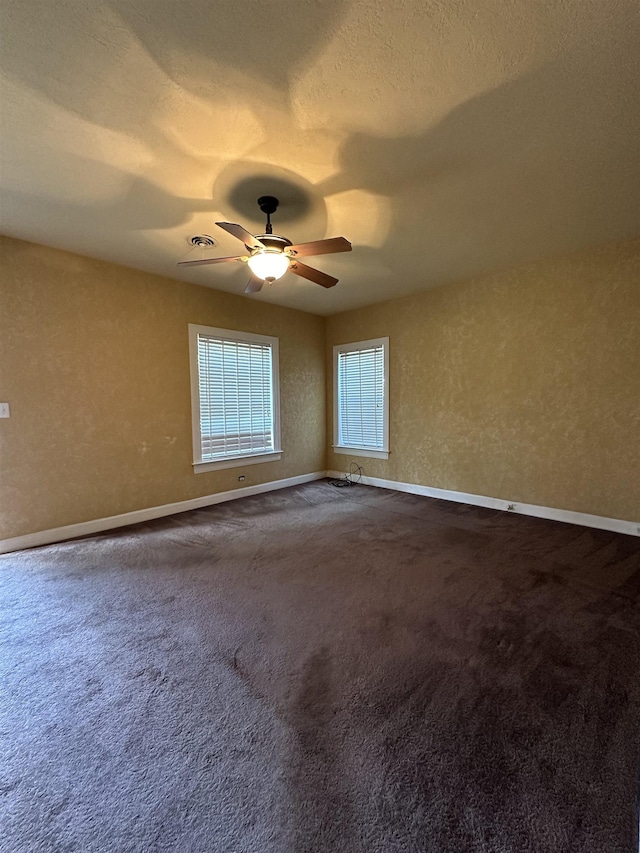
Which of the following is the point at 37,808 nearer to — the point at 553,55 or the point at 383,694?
the point at 383,694

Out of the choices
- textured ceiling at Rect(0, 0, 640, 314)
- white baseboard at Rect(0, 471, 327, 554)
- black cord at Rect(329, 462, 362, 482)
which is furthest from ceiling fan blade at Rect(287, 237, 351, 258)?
black cord at Rect(329, 462, 362, 482)

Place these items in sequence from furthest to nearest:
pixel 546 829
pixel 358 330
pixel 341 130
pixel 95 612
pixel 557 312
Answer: pixel 358 330 < pixel 557 312 < pixel 95 612 < pixel 341 130 < pixel 546 829

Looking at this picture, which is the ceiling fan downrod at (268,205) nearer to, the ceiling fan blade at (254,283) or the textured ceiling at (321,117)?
the textured ceiling at (321,117)

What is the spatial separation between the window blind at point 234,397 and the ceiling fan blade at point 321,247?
2418mm

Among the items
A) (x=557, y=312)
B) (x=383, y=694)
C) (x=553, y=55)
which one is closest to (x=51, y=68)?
(x=553, y=55)

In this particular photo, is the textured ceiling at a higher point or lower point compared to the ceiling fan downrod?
higher

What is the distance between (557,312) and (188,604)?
4253 millimetres

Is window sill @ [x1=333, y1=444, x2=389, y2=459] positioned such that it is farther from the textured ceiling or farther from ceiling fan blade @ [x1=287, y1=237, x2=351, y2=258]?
ceiling fan blade @ [x1=287, y1=237, x2=351, y2=258]

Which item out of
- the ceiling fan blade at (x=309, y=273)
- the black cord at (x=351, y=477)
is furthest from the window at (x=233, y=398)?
the ceiling fan blade at (x=309, y=273)

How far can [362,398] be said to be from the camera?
18.1ft

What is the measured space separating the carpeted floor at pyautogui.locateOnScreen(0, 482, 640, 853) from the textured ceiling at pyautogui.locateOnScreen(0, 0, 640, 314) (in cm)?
273

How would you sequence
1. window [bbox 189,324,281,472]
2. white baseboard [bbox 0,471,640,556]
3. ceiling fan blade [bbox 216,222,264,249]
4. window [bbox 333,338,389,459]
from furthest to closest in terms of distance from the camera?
window [bbox 333,338,389,459], window [bbox 189,324,281,472], white baseboard [bbox 0,471,640,556], ceiling fan blade [bbox 216,222,264,249]

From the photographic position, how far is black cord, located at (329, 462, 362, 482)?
5.55 m

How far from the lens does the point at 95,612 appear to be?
224cm
